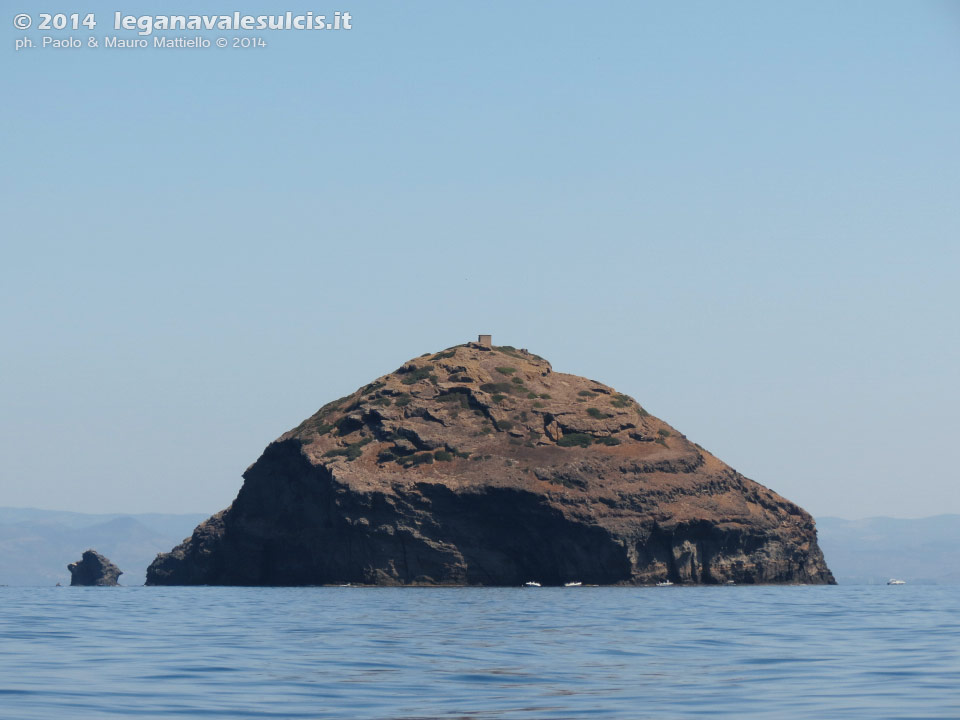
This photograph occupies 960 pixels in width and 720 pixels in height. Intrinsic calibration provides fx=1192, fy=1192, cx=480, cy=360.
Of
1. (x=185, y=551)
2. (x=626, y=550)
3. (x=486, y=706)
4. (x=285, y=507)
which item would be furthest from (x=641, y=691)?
(x=185, y=551)

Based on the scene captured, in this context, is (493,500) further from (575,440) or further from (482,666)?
(482,666)

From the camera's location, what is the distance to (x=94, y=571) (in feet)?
553

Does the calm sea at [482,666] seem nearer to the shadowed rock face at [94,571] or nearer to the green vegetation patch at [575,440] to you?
the green vegetation patch at [575,440]

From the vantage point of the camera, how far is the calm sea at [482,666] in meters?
21.6

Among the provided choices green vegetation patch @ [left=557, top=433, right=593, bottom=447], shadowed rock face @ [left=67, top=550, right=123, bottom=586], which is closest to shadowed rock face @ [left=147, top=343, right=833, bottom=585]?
green vegetation patch @ [left=557, top=433, right=593, bottom=447]

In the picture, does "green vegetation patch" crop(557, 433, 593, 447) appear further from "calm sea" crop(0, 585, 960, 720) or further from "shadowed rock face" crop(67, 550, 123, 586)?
"shadowed rock face" crop(67, 550, 123, 586)

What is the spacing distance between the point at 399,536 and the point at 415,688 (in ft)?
287

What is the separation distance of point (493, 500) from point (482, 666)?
275 ft

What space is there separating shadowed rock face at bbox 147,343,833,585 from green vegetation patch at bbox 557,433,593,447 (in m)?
0.23

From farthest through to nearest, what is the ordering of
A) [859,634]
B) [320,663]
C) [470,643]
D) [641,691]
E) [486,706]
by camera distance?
1. [859,634]
2. [470,643]
3. [320,663]
4. [641,691]
5. [486,706]

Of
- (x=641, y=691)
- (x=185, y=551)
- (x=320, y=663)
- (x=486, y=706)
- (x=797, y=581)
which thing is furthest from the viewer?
(x=185, y=551)

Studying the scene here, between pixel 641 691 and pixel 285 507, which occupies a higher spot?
pixel 285 507

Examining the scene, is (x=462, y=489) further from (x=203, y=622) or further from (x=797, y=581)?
(x=203, y=622)

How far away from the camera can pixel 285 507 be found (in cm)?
12256
